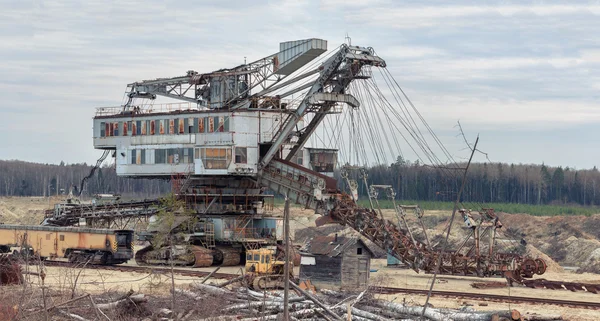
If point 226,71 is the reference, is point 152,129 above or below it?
below

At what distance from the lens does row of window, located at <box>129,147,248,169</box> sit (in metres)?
53.3

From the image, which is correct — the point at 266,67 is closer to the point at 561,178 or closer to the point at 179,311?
the point at 179,311

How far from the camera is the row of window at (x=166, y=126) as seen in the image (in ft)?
178

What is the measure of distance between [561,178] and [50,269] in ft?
348

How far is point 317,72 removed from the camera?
168ft

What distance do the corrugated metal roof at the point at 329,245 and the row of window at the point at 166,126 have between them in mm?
13135

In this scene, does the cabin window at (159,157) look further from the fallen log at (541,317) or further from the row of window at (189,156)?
the fallen log at (541,317)

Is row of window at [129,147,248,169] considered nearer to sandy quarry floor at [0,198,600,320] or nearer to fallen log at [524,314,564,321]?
sandy quarry floor at [0,198,600,320]

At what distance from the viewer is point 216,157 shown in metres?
53.6

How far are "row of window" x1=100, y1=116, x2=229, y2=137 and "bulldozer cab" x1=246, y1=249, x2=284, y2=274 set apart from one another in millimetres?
14446

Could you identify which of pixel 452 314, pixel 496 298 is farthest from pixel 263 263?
pixel 452 314

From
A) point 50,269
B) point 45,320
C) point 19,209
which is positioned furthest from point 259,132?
point 19,209

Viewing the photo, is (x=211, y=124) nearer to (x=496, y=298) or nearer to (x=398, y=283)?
(x=398, y=283)

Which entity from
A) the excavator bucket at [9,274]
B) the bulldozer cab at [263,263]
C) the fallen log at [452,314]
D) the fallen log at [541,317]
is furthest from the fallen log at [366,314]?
the excavator bucket at [9,274]
